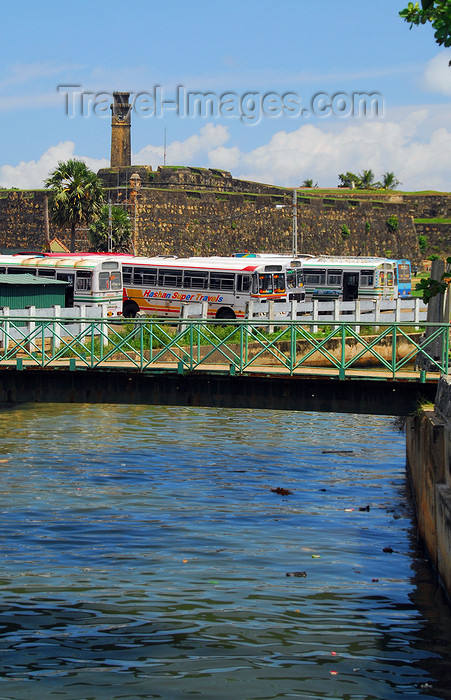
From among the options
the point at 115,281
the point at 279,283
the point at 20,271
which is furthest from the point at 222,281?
the point at 20,271

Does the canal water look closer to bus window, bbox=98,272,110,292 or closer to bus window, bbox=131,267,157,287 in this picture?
bus window, bbox=98,272,110,292

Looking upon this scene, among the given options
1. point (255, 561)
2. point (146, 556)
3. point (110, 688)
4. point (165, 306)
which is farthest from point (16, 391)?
point (165, 306)

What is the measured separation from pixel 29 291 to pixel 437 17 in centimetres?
2031

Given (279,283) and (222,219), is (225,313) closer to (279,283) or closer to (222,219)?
(279,283)

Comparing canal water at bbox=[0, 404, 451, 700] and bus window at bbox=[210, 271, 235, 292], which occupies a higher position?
bus window at bbox=[210, 271, 235, 292]

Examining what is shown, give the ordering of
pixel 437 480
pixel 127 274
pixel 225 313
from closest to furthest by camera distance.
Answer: pixel 437 480
pixel 225 313
pixel 127 274

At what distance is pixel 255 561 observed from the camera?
14.1 meters

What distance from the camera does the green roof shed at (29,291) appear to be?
3086 centimetres

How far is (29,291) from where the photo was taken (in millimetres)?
31672

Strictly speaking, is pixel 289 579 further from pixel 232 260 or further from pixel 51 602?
pixel 232 260

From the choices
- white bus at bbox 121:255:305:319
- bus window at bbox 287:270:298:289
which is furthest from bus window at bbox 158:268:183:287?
bus window at bbox 287:270:298:289

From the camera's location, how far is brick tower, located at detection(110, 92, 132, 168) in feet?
285

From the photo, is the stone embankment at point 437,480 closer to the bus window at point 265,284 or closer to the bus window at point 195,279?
the bus window at point 265,284

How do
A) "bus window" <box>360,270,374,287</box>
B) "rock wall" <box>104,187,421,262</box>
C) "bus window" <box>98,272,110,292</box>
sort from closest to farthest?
"bus window" <box>98,272,110,292</box> → "bus window" <box>360,270,374,287</box> → "rock wall" <box>104,187,421,262</box>
